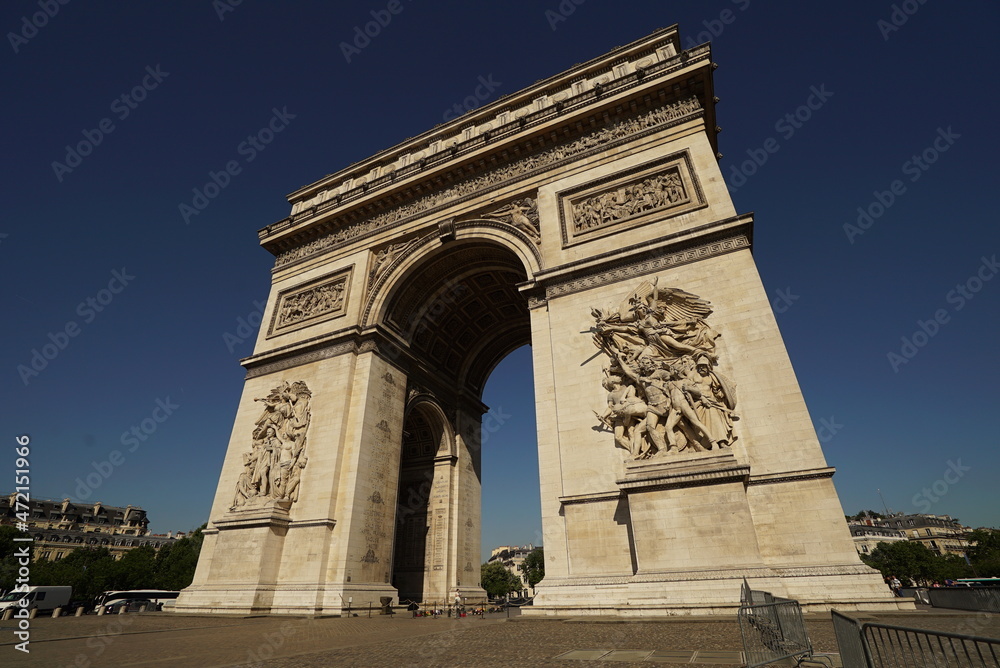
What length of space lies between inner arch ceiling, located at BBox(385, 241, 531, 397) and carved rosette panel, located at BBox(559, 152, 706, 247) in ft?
8.82

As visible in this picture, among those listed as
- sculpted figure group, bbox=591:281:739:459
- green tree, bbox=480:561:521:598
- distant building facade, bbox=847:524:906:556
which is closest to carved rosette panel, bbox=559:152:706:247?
sculpted figure group, bbox=591:281:739:459

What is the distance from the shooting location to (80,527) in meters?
59.8

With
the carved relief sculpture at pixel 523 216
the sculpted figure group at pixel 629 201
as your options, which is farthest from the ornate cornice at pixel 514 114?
the sculpted figure group at pixel 629 201

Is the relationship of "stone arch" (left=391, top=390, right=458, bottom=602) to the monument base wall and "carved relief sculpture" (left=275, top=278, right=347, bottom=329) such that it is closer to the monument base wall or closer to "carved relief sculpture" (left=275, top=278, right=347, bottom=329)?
"carved relief sculpture" (left=275, top=278, right=347, bottom=329)

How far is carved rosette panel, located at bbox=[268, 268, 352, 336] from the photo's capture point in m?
17.4

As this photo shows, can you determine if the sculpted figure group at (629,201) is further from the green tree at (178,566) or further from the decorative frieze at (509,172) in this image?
the green tree at (178,566)

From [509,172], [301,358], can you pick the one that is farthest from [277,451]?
[509,172]

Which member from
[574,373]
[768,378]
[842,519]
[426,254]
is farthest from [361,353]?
[842,519]

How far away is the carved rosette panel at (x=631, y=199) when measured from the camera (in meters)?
13.0

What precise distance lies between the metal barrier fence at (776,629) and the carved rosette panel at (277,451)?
41.9ft

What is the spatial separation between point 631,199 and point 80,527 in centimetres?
7822

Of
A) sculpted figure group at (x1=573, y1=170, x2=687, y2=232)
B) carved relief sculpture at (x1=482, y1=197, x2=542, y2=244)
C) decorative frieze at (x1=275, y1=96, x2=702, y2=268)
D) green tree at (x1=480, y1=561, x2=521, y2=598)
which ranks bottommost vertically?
green tree at (x1=480, y1=561, x2=521, y2=598)

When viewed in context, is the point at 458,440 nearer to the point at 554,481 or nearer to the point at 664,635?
the point at 554,481

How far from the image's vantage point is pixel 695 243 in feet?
39.2
